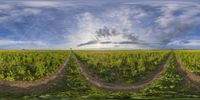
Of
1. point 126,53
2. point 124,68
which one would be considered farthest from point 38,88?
point 126,53

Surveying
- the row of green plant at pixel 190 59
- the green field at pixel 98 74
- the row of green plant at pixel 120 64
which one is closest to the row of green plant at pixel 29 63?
the green field at pixel 98 74

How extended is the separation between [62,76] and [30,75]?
1983 mm

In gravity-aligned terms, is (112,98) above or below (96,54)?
below

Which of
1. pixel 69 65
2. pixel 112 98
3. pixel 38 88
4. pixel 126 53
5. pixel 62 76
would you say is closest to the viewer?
pixel 112 98

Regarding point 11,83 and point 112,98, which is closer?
point 112,98

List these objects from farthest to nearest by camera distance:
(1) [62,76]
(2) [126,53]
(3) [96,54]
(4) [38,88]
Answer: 1. (2) [126,53]
2. (3) [96,54]
3. (1) [62,76]
4. (4) [38,88]

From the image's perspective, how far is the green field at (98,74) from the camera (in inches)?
1185

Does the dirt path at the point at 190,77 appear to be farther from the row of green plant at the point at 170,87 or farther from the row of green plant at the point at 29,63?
the row of green plant at the point at 29,63

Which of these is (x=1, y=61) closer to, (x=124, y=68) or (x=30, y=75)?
(x=30, y=75)

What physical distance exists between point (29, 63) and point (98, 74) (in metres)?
4.94

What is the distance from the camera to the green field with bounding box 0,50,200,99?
98.7 ft

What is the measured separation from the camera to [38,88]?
3066 cm

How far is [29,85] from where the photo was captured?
31578mm

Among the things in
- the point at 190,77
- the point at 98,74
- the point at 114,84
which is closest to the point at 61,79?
the point at 98,74
